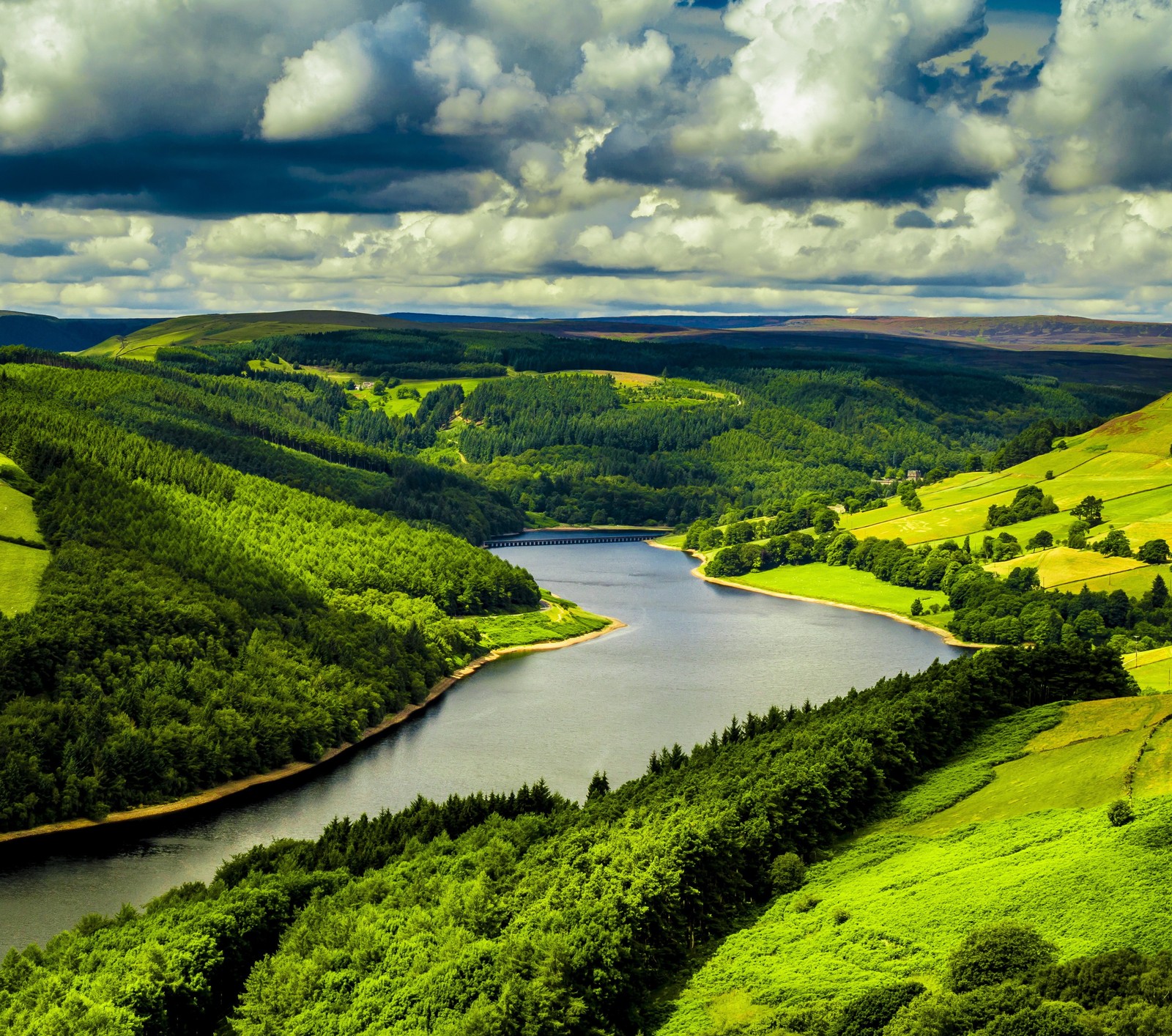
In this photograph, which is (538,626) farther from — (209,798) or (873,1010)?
(873,1010)

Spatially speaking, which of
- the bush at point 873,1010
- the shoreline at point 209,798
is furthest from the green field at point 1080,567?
the bush at point 873,1010

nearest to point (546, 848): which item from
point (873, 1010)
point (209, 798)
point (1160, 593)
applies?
point (873, 1010)

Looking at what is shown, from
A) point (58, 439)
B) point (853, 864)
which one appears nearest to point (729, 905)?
point (853, 864)

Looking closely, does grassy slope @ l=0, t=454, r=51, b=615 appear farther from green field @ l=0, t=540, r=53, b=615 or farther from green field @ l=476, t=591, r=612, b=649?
green field @ l=476, t=591, r=612, b=649

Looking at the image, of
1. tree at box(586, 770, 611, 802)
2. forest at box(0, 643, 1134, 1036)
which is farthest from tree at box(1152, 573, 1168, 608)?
tree at box(586, 770, 611, 802)

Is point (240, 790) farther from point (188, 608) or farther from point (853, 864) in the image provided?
point (853, 864)

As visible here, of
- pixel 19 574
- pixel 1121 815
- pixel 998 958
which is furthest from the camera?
pixel 19 574
